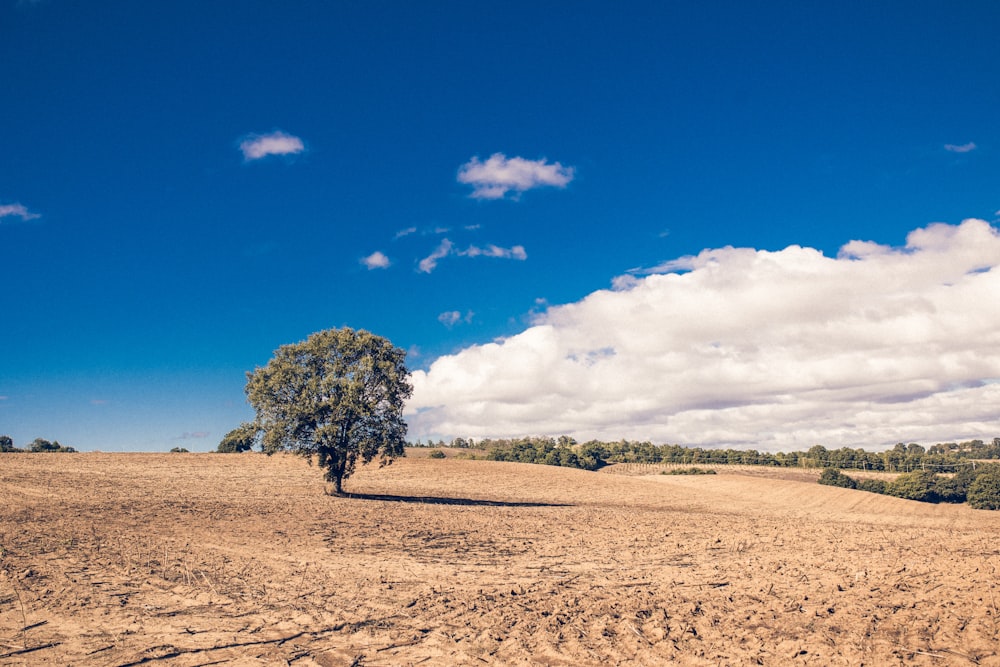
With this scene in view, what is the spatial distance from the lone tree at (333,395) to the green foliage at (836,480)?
3372 inches

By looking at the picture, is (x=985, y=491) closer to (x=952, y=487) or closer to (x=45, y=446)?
(x=952, y=487)

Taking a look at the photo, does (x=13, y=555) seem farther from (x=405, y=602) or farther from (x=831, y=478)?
(x=831, y=478)

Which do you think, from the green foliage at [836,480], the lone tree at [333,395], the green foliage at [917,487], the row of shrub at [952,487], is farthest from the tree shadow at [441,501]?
the green foliage at [836,480]

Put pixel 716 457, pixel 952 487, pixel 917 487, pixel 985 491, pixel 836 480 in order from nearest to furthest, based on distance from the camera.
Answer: pixel 985 491 < pixel 952 487 < pixel 917 487 < pixel 836 480 < pixel 716 457

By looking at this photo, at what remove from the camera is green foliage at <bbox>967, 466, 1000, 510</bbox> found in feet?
248

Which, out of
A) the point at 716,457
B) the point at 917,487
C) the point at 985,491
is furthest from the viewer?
the point at 716,457

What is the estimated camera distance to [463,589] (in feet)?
54.2

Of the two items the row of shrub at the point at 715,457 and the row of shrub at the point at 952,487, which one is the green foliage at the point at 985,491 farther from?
the row of shrub at the point at 715,457

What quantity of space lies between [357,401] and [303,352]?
535cm

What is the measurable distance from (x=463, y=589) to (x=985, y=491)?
295 ft

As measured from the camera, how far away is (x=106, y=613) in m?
13.3

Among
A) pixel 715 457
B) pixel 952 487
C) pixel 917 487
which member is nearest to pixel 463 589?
pixel 917 487

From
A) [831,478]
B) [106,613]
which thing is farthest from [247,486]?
[831,478]

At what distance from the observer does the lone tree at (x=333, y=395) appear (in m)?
40.1
